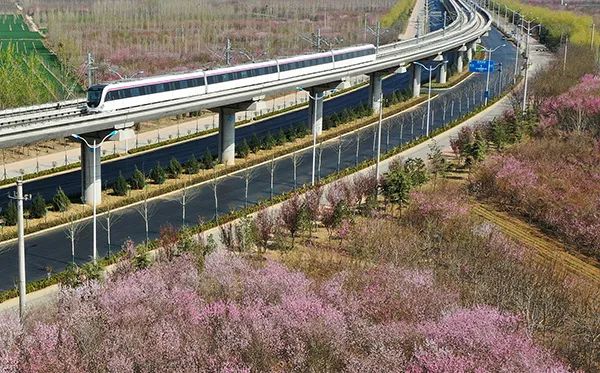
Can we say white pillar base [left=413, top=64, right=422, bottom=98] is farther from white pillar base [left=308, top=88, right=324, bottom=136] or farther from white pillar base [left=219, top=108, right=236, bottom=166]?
white pillar base [left=219, top=108, right=236, bottom=166]

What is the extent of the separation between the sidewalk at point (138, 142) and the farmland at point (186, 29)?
4534mm

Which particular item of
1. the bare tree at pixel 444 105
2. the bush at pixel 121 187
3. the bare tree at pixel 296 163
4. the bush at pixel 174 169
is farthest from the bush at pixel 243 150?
the bare tree at pixel 444 105

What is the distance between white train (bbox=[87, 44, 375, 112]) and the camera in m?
31.8

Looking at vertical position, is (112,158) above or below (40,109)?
below

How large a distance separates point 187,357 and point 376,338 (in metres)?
3.90

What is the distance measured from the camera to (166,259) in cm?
2256

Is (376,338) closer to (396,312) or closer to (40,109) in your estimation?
(396,312)

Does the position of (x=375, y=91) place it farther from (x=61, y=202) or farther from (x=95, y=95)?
(x=61, y=202)

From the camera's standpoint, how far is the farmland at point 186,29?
75188 millimetres

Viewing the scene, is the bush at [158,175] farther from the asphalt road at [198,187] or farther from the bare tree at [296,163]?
the bare tree at [296,163]

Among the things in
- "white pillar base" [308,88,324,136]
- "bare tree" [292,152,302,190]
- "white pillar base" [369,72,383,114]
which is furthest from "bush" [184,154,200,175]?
"white pillar base" [369,72,383,114]

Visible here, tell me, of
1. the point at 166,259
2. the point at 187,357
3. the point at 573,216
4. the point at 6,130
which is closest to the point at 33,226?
the point at 6,130

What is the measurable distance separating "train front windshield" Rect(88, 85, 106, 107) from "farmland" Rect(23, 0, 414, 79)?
25.2m

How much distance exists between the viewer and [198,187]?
1401 inches
